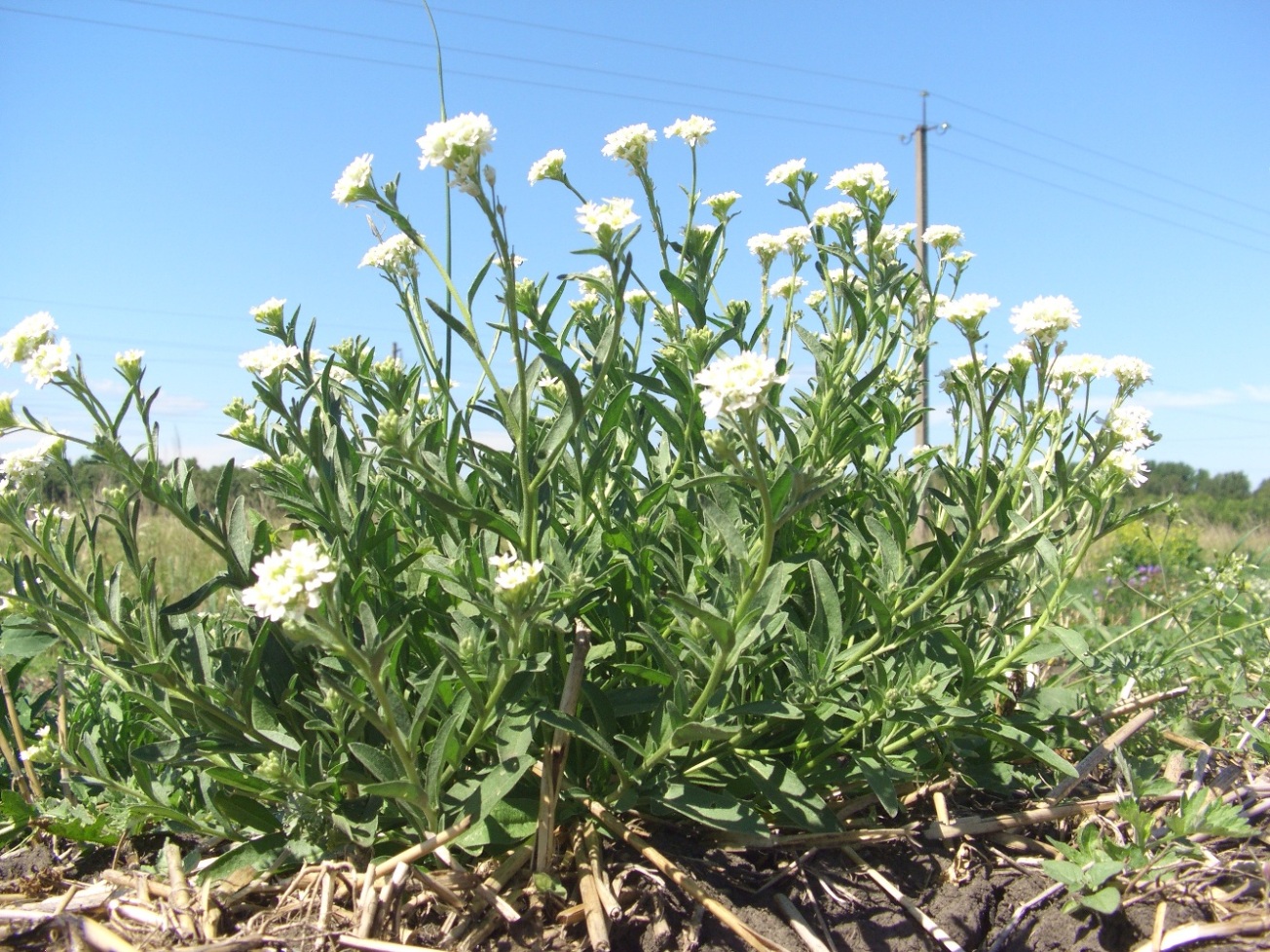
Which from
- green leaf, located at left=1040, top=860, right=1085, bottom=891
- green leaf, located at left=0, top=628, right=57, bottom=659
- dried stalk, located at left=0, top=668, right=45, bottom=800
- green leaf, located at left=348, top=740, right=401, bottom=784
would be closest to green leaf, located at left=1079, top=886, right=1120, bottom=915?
green leaf, located at left=1040, top=860, right=1085, bottom=891

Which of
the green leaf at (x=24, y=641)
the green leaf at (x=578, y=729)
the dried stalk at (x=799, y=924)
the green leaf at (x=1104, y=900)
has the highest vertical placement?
the green leaf at (x=24, y=641)

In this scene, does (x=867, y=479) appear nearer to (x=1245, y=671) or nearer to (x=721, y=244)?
(x=721, y=244)

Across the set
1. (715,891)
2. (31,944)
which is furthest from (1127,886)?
(31,944)

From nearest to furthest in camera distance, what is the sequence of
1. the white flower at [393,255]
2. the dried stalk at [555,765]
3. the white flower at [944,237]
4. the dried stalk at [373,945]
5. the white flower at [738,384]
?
the white flower at [738,384] < the dried stalk at [373,945] < the dried stalk at [555,765] < the white flower at [393,255] < the white flower at [944,237]

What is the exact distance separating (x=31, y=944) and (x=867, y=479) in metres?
2.11

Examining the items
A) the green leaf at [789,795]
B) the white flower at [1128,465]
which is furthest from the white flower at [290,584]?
the white flower at [1128,465]

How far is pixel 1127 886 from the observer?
1.95m

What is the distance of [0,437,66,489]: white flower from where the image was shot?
2.06 metres

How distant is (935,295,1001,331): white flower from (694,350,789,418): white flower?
0.92m

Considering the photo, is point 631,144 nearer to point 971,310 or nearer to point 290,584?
point 971,310

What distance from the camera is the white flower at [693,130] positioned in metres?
2.68

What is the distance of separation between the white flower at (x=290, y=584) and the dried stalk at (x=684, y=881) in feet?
2.65

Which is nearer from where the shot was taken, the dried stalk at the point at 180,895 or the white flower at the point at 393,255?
the dried stalk at the point at 180,895

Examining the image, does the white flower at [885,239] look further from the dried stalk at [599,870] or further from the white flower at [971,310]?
the dried stalk at [599,870]
